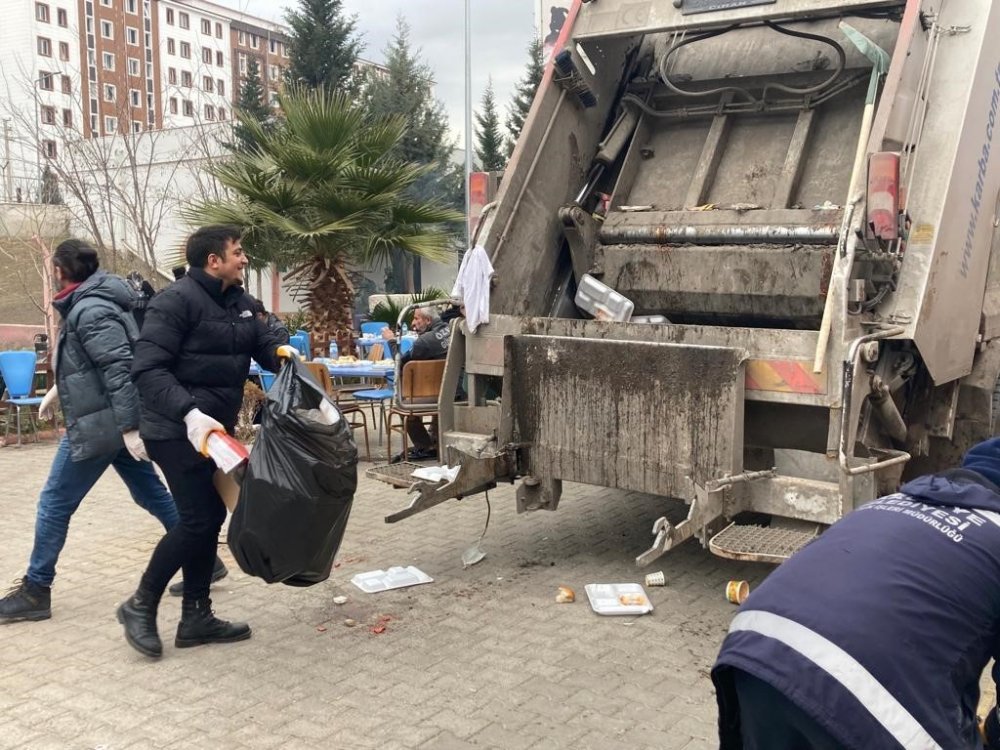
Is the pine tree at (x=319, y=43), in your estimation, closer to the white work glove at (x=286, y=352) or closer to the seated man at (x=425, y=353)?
the seated man at (x=425, y=353)

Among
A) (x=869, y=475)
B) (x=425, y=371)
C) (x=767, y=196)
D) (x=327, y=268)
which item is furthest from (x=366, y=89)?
(x=869, y=475)

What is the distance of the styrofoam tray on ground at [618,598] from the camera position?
13.7 ft

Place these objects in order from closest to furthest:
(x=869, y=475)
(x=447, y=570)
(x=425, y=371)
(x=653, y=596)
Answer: (x=869, y=475) → (x=653, y=596) → (x=447, y=570) → (x=425, y=371)

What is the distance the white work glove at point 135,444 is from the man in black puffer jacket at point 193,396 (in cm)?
19

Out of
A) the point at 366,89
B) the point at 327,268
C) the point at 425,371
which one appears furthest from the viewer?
the point at 366,89

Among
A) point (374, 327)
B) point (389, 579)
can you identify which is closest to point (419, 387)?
point (389, 579)

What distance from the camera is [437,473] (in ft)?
15.8

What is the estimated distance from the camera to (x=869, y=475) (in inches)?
154

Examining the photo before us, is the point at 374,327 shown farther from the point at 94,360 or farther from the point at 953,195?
the point at 953,195

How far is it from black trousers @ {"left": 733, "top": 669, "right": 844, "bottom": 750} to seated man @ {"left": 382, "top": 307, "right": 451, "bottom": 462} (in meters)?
4.52

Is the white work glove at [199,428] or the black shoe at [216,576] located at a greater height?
the white work glove at [199,428]

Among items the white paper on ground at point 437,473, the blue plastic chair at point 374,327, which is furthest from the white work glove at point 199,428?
the blue plastic chair at point 374,327

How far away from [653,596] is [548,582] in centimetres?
51

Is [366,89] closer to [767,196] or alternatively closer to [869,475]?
[767,196]
